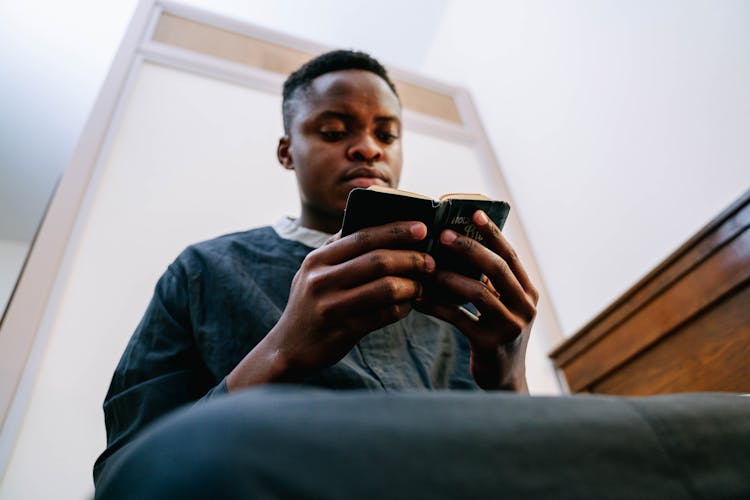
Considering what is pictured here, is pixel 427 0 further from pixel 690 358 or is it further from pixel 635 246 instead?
pixel 690 358

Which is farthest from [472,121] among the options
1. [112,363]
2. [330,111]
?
[112,363]

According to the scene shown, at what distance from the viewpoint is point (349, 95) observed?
30.9 inches

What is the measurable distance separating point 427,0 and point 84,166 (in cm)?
153

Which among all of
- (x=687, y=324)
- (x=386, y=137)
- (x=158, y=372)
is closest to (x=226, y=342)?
(x=158, y=372)

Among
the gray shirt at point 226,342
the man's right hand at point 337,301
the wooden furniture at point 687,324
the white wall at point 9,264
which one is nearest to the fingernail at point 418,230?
the man's right hand at point 337,301

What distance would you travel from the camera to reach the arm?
0.46 metres

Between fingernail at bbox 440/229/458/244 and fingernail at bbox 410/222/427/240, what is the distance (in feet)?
0.09

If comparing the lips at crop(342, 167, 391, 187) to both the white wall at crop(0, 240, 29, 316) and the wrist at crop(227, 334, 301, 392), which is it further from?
the white wall at crop(0, 240, 29, 316)

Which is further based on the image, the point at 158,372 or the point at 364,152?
the point at 364,152

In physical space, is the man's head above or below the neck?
above

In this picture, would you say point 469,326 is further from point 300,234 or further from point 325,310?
point 300,234

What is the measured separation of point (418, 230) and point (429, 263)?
4 cm

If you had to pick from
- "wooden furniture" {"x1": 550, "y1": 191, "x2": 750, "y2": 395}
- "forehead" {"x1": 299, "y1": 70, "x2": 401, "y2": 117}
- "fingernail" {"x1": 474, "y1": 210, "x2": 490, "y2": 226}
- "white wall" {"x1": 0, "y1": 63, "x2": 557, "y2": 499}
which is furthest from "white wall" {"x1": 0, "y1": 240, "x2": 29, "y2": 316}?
"wooden furniture" {"x1": 550, "y1": 191, "x2": 750, "y2": 395}

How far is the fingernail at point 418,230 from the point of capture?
1.43ft
